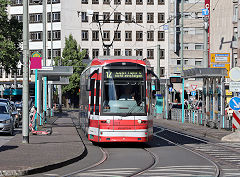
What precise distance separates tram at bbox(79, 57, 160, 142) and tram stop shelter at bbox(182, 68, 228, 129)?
12540mm

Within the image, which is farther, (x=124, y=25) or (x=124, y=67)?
(x=124, y=25)

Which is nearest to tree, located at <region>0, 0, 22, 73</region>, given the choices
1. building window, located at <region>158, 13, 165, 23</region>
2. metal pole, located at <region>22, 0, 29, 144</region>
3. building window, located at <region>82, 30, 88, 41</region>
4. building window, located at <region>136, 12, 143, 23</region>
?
metal pole, located at <region>22, 0, 29, 144</region>

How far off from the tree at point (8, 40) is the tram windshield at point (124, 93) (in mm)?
36677

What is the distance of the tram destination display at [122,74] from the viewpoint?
22828mm

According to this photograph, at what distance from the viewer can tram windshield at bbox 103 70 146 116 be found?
73.7 ft

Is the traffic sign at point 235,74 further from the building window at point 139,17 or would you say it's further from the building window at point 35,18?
the building window at point 35,18

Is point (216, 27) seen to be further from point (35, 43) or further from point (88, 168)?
→ point (88, 168)

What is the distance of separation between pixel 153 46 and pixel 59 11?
14903 mm

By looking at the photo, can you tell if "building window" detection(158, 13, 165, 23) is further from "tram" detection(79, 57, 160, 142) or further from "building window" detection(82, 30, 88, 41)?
"tram" detection(79, 57, 160, 142)

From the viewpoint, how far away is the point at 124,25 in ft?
328

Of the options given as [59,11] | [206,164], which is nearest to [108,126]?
[206,164]

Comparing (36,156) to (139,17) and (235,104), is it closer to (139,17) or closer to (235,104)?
(235,104)

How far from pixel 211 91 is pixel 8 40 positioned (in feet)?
87.2

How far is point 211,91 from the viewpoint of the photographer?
37.5m
